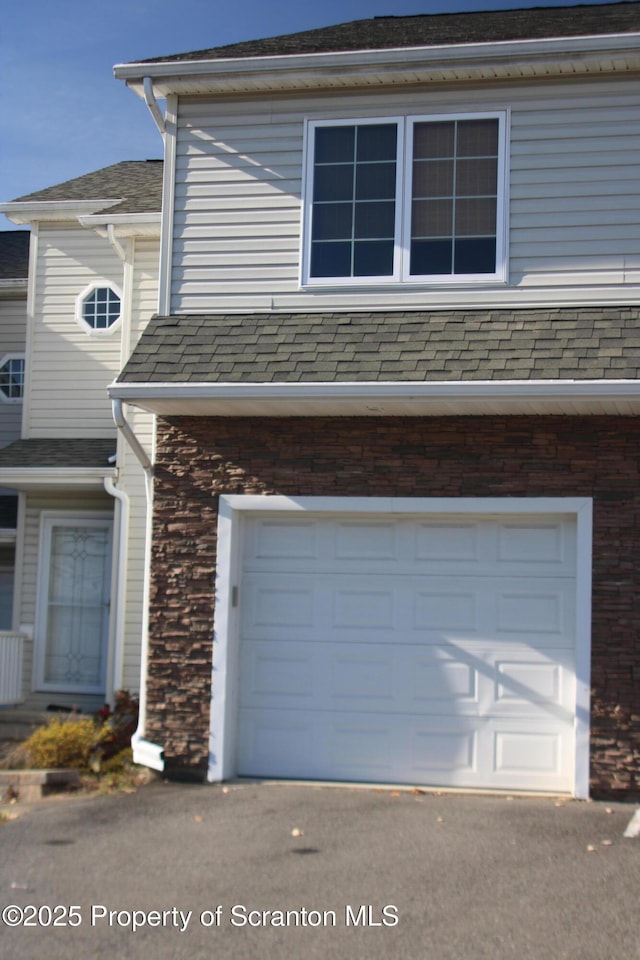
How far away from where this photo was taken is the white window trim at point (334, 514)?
330 inches

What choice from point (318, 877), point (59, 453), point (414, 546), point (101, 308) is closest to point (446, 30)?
point (414, 546)

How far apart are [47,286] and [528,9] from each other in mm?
6675

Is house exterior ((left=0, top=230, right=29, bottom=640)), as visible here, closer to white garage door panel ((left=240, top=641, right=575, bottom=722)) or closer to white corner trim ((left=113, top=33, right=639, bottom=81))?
white corner trim ((left=113, top=33, right=639, bottom=81))

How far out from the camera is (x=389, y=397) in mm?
8352

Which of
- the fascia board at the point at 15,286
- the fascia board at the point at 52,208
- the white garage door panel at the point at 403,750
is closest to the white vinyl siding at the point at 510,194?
the white garage door panel at the point at 403,750

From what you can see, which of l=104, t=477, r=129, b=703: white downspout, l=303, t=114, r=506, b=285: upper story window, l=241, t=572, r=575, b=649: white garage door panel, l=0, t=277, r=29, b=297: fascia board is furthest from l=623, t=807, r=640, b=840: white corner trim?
l=0, t=277, r=29, b=297: fascia board

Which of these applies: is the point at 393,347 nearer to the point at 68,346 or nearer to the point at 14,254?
the point at 68,346

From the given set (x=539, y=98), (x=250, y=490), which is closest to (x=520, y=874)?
(x=250, y=490)

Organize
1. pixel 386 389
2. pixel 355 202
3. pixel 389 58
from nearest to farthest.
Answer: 1. pixel 386 389
2. pixel 389 58
3. pixel 355 202

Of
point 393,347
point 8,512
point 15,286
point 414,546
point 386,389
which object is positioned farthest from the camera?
point 15,286

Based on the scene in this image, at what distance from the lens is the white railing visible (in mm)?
12016

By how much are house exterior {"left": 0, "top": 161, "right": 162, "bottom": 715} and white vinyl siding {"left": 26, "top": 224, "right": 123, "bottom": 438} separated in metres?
0.01

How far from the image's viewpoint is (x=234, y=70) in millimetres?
9391

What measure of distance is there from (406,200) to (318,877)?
223 inches
